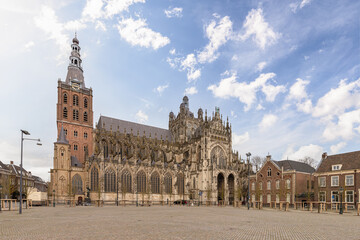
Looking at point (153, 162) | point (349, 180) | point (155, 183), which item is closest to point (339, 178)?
point (349, 180)

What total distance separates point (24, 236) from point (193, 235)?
727 cm

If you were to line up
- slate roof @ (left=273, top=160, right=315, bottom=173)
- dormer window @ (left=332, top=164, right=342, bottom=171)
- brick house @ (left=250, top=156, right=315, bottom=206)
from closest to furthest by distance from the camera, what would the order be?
dormer window @ (left=332, top=164, right=342, bottom=171) < brick house @ (left=250, top=156, right=315, bottom=206) < slate roof @ (left=273, top=160, right=315, bottom=173)

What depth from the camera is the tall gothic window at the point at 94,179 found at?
54438 mm

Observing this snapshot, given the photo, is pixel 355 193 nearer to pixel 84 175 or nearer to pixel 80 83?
pixel 84 175

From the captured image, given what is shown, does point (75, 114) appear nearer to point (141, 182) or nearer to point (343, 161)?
point (141, 182)

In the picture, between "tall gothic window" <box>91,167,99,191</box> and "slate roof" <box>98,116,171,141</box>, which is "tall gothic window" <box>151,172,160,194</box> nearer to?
"tall gothic window" <box>91,167,99,191</box>

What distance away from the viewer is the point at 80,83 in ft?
222

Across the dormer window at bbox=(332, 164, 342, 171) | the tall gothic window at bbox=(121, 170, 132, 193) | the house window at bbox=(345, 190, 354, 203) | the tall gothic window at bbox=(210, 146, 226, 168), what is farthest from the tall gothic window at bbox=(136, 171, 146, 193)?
the house window at bbox=(345, 190, 354, 203)

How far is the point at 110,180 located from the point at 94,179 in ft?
11.2

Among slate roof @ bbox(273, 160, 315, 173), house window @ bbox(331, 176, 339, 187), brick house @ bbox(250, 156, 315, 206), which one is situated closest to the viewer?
house window @ bbox(331, 176, 339, 187)

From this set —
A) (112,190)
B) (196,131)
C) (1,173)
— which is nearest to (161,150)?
(196,131)

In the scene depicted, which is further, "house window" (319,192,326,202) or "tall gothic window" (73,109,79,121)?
A: "tall gothic window" (73,109,79,121)

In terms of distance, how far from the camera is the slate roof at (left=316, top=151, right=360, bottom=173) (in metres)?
40.7

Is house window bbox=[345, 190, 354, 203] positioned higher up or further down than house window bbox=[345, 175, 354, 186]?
further down
